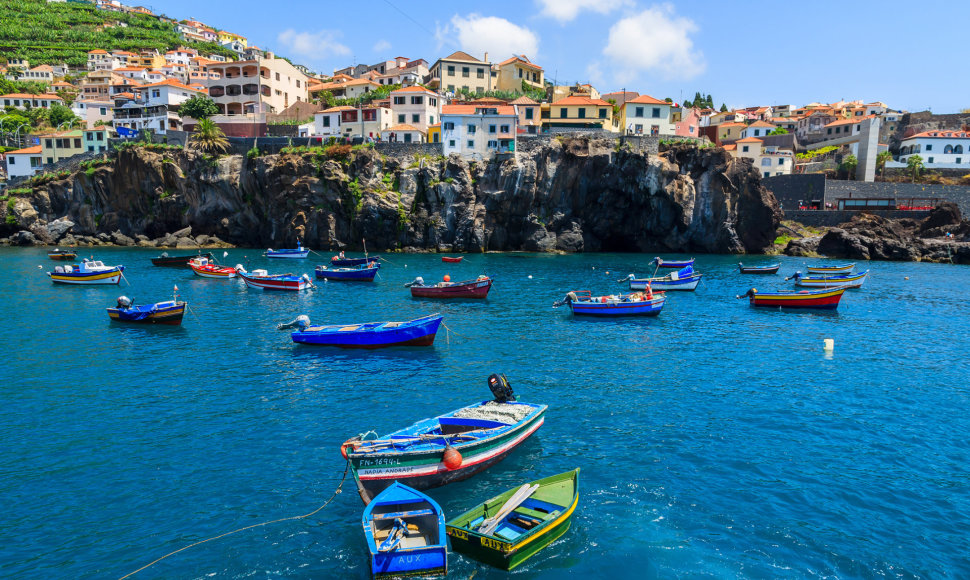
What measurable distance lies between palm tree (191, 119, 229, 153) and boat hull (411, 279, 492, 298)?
174ft

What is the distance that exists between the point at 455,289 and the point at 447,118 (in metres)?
42.0

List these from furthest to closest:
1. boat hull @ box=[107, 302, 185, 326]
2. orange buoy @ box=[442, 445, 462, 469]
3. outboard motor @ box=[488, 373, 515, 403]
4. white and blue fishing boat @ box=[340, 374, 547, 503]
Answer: boat hull @ box=[107, 302, 185, 326], outboard motor @ box=[488, 373, 515, 403], orange buoy @ box=[442, 445, 462, 469], white and blue fishing boat @ box=[340, 374, 547, 503]

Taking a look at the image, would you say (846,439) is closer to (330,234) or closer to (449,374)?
(449,374)

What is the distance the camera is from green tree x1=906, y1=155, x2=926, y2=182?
9656 centimetres

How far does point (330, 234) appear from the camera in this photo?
78.1 metres

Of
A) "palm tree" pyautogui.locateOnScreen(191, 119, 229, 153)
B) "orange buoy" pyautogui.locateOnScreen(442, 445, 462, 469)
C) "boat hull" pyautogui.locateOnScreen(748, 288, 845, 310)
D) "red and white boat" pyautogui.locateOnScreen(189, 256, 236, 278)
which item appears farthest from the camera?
"palm tree" pyautogui.locateOnScreen(191, 119, 229, 153)

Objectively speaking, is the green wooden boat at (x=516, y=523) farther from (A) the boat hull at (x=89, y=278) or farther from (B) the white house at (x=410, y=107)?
(B) the white house at (x=410, y=107)

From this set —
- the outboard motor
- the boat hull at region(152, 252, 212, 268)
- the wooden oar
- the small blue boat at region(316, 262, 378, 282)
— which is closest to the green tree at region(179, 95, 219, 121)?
the boat hull at region(152, 252, 212, 268)

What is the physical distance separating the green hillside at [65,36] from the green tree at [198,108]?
312ft

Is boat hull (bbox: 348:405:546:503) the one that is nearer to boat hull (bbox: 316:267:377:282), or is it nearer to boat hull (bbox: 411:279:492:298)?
boat hull (bbox: 411:279:492:298)

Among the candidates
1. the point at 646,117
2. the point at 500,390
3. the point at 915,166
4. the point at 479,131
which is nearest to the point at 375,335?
the point at 500,390

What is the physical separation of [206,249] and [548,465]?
74.3 meters

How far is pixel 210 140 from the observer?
81000 millimetres

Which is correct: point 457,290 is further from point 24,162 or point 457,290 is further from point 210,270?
point 24,162
